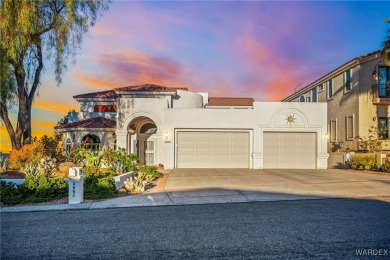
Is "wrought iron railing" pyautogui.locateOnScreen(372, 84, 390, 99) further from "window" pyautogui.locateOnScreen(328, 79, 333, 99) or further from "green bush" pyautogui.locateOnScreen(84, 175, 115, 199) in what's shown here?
"green bush" pyautogui.locateOnScreen(84, 175, 115, 199)

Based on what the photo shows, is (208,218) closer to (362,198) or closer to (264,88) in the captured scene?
(362,198)

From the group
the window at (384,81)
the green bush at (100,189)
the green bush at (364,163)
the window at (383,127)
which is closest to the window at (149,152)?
the green bush at (100,189)

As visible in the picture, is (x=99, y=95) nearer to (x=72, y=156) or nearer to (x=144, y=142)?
(x=144, y=142)

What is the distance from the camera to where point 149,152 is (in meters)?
22.9

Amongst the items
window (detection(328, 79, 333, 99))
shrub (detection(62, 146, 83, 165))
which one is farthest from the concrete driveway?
window (detection(328, 79, 333, 99))

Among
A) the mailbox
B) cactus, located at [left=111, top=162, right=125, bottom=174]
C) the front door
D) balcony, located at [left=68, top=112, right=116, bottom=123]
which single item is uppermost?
balcony, located at [left=68, top=112, right=116, bottom=123]

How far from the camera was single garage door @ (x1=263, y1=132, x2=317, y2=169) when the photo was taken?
842 inches

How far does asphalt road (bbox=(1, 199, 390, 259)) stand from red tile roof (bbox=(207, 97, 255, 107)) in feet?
87.3

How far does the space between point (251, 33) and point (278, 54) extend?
2.52 metres

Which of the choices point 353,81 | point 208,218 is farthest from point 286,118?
point 208,218

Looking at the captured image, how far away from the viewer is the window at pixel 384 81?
22297 mm

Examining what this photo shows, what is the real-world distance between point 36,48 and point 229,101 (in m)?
22.4

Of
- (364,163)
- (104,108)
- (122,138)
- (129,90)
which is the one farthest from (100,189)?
(104,108)

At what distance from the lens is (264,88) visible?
83.5ft
